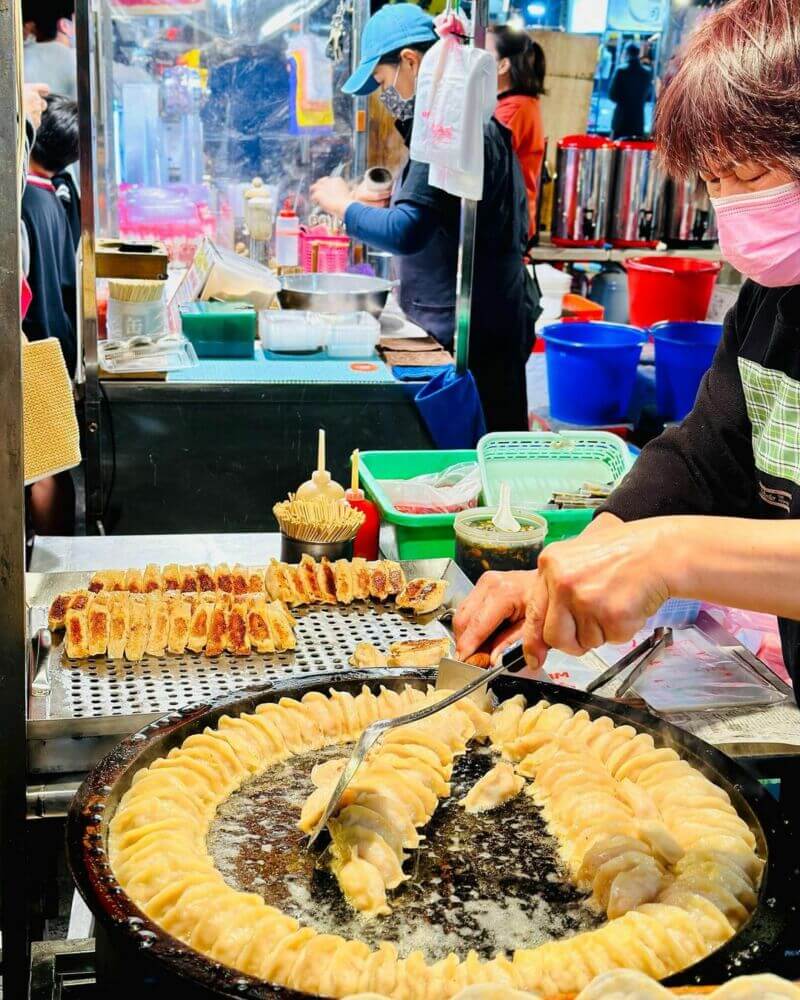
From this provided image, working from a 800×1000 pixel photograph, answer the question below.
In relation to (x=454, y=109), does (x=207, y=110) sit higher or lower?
higher

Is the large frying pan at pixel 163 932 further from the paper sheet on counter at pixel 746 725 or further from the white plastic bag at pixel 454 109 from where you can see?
the white plastic bag at pixel 454 109

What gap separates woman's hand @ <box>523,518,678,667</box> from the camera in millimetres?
1451

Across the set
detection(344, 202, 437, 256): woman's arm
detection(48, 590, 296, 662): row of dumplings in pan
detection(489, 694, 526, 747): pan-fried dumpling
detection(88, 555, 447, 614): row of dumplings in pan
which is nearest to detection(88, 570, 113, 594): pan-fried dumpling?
detection(88, 555, 447, 614): row of dumplings in pan

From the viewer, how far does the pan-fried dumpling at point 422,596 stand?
2623 mm

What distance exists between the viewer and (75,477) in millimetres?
7137

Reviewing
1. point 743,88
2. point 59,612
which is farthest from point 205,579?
point 743,88

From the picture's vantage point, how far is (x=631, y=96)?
30.6ft

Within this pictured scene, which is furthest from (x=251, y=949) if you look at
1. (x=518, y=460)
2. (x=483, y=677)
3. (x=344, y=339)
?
(x=344, y=339)

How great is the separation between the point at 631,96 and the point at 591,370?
4959 millimetres

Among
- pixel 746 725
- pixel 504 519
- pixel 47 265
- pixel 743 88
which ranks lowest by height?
pixel 746 725

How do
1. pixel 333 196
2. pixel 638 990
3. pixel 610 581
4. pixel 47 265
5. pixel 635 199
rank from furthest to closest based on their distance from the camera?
1. pixel 635 199
2. pixel 333 196
3. pixel 47 265
4. pixel 610 581
5. pixel 638 990

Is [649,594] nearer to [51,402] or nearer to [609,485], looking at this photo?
[51,402]

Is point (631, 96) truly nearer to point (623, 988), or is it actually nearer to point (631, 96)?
point (631, 96)

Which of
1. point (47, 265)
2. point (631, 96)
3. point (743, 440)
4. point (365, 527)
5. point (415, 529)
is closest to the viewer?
point (743, 440)
